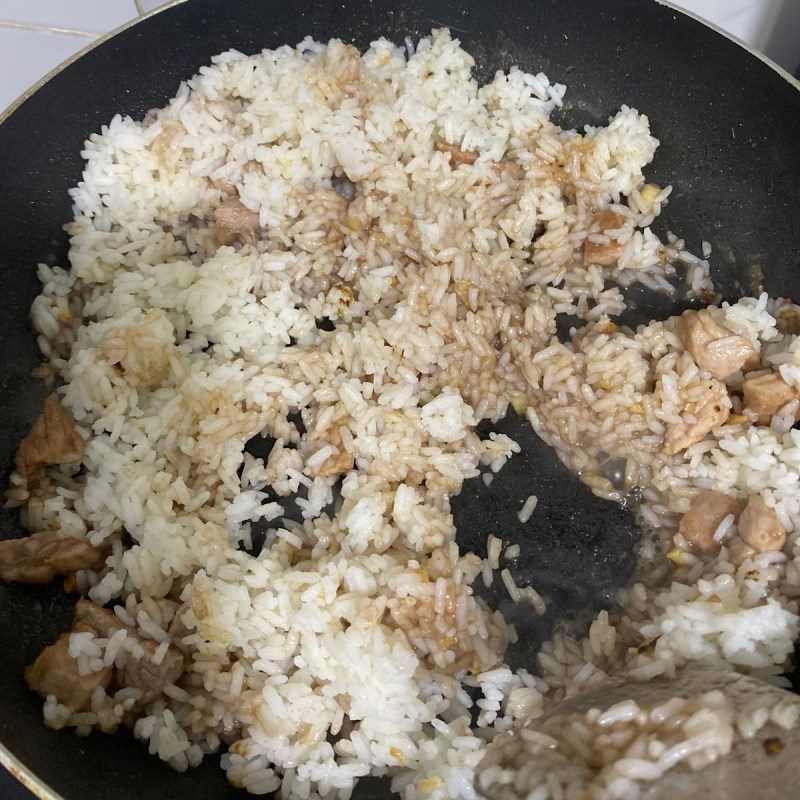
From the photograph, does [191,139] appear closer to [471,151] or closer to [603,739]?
[471,151]

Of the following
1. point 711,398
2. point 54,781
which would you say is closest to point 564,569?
point 711,398

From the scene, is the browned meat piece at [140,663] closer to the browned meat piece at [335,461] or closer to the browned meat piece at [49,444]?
the browned meat piece at [49,444]

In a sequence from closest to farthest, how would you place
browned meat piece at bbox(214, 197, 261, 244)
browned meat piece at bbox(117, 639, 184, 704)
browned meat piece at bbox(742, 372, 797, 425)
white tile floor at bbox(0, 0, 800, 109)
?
browned meat piece at bbox(117, 639, 184, 704), browned meat piece at bbox(742, 372, 797, 425), browned meat piece at bbox(214, 197, 261, 244), white tile floor at bbox(0, 0, 800, 109)

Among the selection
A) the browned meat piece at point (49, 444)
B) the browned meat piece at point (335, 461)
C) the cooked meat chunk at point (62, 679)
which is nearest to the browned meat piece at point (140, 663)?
the cooked meat chunk at point (62, 679)

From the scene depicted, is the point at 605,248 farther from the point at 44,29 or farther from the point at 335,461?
the point at 44,29

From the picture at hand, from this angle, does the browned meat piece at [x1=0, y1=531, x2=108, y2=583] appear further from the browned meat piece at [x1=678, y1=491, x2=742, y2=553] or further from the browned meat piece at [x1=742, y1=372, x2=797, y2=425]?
the browned meat piece at [x1=742, y1=372, x2=797, y2=425]

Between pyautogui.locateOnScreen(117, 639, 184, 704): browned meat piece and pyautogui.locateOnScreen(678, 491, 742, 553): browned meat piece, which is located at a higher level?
pyautogui.locateOnScreen(678, 491, 742, 553): browned meat piece

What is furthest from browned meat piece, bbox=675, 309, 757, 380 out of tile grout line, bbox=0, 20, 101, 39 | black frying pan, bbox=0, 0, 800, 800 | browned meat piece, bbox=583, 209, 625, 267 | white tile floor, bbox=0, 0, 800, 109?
tile grout line, bbox=0, 20, 101, 39
